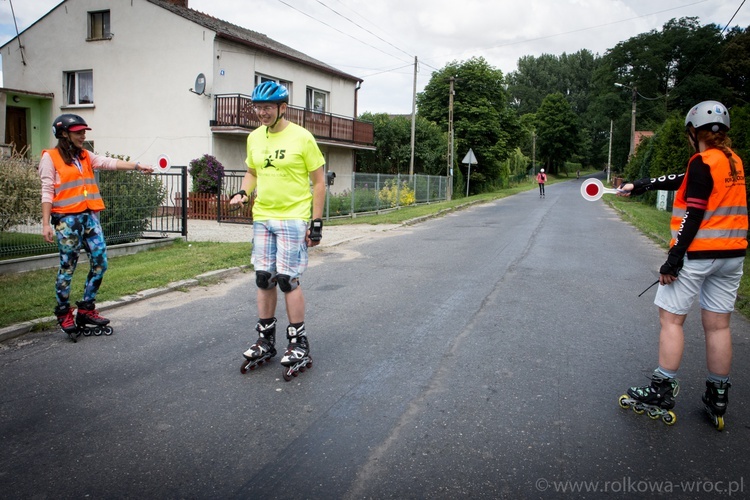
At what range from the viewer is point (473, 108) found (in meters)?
40.0

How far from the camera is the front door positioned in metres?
22.5

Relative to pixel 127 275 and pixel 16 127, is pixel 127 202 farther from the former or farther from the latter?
pixel 16 127

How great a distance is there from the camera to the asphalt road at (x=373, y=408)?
290 centimetres

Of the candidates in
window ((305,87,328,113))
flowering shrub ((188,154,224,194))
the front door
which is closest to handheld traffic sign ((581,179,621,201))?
flowering shrub ((188,154,224,194))

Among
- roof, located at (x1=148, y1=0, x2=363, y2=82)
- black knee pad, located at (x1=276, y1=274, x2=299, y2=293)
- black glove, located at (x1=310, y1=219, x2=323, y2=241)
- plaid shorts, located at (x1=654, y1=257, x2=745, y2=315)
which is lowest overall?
black knee pad, located at (x1=276, y1=274, x2=299, y2=293)

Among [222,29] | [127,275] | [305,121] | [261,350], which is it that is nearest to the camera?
[261,350]

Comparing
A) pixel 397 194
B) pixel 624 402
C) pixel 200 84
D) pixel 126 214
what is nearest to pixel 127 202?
pixel 126 214

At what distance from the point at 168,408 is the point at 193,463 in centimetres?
78

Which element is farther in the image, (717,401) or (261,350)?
(261,350)

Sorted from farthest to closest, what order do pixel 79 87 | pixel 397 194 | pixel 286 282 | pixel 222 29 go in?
pixel 397 194
pixel 79 87
pixel 222 29
pixel 286 282

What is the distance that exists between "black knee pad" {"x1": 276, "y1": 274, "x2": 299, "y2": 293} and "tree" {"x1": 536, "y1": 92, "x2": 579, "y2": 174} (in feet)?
305

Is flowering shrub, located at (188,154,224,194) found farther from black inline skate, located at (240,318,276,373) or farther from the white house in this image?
black inline skate, located at (240,318,276,373)

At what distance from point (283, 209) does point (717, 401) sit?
307 centimetres

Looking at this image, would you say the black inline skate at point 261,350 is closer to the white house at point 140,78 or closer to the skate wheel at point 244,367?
→ the skate wheel at point 244,367
